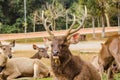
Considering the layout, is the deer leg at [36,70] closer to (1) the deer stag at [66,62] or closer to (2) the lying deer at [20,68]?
(2) the lying deer at [20,68]

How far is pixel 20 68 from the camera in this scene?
1603 cm

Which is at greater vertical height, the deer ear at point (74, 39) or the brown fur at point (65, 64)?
the deer ear at point (74, 39)

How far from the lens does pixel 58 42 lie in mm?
8859

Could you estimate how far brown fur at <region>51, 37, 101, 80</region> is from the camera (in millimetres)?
8766

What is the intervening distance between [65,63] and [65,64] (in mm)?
25

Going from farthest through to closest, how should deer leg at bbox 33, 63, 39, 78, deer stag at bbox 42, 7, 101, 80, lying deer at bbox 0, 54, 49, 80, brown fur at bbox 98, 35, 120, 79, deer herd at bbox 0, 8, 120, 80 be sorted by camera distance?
deer leg at bbox 33, 63, 39, 78 < lying deer at bbox 0, 54, 49, 80 < brown fur at bbox 98, 35, 120, 79 < deer herd at bbox 0, 8, 120, 80 < deer stag at bbox 42, 7, 101, 80

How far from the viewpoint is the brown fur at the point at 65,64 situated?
877 centimetres

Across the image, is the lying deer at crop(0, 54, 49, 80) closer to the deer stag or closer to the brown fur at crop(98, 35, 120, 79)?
the brown fur at crop(98, 35, 120, 79)

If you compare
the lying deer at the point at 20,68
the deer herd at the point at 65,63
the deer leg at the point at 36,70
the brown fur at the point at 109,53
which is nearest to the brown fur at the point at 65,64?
the deer herd at the point at 65,63

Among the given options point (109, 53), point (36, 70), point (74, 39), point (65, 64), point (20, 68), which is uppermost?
point (74, 39)

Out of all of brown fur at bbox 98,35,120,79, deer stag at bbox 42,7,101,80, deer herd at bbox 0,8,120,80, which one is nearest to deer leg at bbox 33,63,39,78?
deer herd at bbox 0,8,120,80

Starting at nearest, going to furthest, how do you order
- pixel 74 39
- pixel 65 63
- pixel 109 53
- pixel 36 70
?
pixel 65 63, pixel 74 39, pixel 109 53, pixel 36 70

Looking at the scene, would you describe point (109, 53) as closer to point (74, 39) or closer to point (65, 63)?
point (74, 39)

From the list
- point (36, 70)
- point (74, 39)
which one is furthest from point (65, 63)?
point (36, 70)
